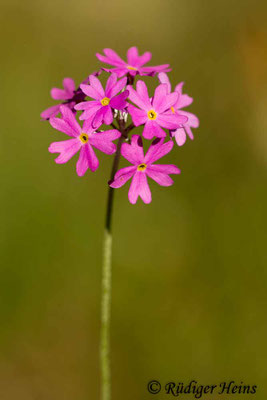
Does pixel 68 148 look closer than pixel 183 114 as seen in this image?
Yes

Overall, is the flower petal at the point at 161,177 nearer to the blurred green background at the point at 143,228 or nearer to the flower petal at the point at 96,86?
the flower petal at the point at 96,86

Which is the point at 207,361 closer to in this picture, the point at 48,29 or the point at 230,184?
the point at 230,184

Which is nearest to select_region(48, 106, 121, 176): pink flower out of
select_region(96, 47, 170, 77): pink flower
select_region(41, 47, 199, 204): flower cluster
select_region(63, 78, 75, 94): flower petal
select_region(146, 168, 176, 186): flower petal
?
select_region(41, 47, 199, 204): flower cluster

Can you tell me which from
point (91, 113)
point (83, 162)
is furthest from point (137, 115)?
point (83, 162)

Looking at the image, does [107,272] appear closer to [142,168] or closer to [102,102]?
[142,168]

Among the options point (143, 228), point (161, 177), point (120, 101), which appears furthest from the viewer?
point (143, 228)

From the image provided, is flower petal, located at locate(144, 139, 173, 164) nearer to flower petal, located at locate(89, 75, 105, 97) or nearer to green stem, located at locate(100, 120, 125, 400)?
green stem, located at locate(100, 120, 125, 400)

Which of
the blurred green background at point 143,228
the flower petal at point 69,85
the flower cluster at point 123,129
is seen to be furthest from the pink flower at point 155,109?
the blurred green background at point 143,228

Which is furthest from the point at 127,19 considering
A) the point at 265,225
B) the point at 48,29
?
the point at 265,225
